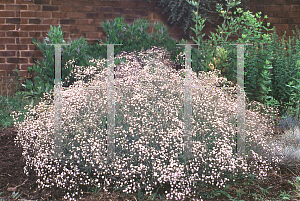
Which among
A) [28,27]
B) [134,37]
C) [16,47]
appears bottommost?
[16,47]

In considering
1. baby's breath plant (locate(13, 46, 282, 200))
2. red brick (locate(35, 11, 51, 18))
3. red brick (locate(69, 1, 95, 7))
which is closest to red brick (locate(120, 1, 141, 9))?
red brick (locate(69, 1, 95, 7))

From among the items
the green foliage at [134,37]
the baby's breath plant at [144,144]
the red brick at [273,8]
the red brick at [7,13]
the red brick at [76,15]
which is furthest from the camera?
the red brick at [273,8]

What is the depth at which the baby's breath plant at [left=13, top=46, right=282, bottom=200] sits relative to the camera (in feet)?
9.02

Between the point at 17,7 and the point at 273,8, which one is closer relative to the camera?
the point at 17,7

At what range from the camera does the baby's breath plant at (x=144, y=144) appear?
2748 millimetres

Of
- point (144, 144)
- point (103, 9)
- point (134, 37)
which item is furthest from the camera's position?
point (103, 9)

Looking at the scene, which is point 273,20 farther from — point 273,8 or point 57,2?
point 57,2

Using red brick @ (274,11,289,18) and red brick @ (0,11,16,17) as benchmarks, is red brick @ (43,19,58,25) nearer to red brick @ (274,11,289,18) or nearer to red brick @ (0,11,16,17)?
red brick @ (0,11,16,17)

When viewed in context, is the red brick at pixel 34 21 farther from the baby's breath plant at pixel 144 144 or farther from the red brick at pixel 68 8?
the baby's breath plant at pixel 144 144

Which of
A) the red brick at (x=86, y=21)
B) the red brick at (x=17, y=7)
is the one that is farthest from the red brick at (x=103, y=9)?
the red brick at (x=17, y=7)

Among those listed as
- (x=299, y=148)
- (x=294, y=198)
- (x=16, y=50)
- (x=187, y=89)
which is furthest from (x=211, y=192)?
(x=16, y=50)

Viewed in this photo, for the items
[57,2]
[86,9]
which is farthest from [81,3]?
[57,2]

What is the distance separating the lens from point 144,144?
300 centimetres

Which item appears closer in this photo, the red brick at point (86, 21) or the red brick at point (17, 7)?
the red brick at point (17, 7)
